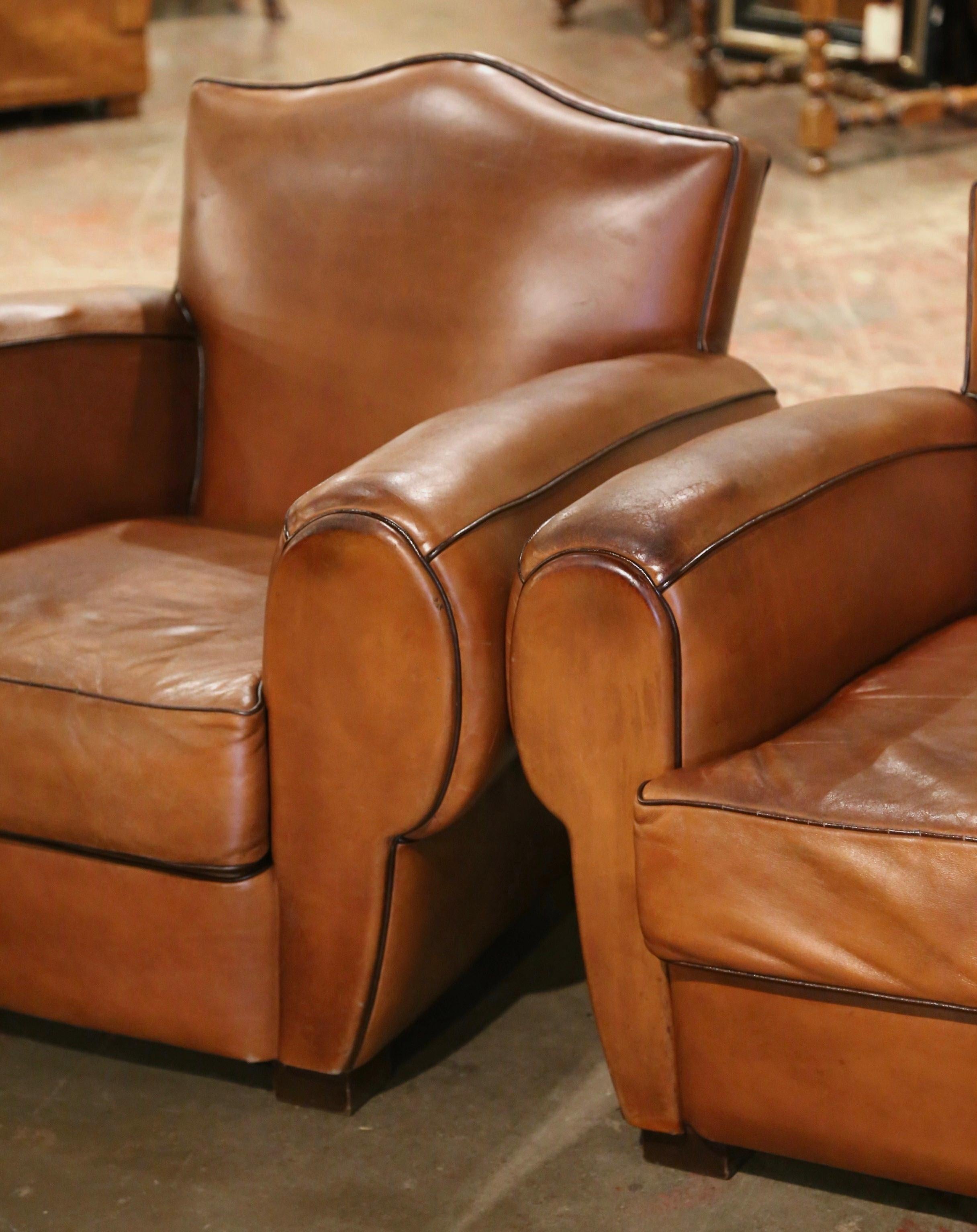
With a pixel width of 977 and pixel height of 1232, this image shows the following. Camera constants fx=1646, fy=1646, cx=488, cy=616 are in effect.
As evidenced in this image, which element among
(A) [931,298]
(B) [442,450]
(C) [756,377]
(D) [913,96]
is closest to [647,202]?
(C) [756,377]

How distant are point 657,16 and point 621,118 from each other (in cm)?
460

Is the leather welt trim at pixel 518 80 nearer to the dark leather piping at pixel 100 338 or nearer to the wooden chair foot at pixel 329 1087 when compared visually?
the dark leather piping at pixel 100 338

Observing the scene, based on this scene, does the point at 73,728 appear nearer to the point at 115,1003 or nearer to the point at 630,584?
the point at 115,1003

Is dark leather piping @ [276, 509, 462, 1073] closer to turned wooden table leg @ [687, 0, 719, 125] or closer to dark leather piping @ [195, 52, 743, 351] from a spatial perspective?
dark leather piping @ [195, 52, 743, 351]

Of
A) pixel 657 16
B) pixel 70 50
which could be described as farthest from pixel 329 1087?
pixel 657 16

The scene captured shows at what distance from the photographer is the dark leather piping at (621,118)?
1681 mm

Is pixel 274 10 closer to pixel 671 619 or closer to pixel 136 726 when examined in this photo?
pixel 136 726

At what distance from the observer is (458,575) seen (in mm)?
1296

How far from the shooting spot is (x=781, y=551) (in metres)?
1.31

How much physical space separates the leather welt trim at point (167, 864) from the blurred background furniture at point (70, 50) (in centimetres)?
422

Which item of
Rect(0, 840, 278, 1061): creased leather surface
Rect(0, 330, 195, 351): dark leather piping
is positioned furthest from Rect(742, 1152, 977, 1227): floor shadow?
Rect(0, 330, 195, 351): dark leather piping

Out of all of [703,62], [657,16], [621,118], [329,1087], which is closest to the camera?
[329,1087]

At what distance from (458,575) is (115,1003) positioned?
0.56m

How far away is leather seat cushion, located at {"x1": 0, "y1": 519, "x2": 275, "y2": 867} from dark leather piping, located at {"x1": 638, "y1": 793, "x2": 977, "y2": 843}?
37 cm
